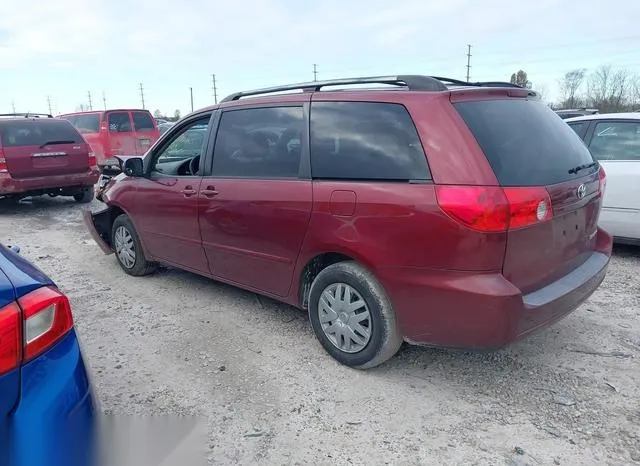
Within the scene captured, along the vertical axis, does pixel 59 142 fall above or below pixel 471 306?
above

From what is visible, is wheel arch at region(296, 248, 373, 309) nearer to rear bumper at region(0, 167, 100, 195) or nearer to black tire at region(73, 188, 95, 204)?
rear bumper at region(0, 167, 100, 195)

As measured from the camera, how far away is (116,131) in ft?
46.8

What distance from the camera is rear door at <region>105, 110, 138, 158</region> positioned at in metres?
14.1

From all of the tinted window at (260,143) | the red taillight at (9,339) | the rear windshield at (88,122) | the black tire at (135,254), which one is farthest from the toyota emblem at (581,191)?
the rear windshield at (88,122)

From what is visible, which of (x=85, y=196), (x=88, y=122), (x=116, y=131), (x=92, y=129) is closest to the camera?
(x=85, y=196)

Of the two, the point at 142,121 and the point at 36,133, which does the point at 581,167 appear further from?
the point at 142,121

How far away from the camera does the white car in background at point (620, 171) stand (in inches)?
211

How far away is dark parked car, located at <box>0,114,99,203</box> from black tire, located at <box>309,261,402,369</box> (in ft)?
23.9

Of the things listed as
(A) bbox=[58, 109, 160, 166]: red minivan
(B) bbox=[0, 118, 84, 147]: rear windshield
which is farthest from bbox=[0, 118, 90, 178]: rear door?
(A) bbox=[58, 109, 160, 166]: red minivan

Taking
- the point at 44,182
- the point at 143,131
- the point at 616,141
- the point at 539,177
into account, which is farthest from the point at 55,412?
the point at 143,131

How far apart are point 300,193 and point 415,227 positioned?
87 centimetres

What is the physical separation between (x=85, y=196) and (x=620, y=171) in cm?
895

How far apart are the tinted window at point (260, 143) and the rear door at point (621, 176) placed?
3.78 meters

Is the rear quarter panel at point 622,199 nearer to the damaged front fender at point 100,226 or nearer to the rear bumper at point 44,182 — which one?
the damaged front fender at point 100,226
